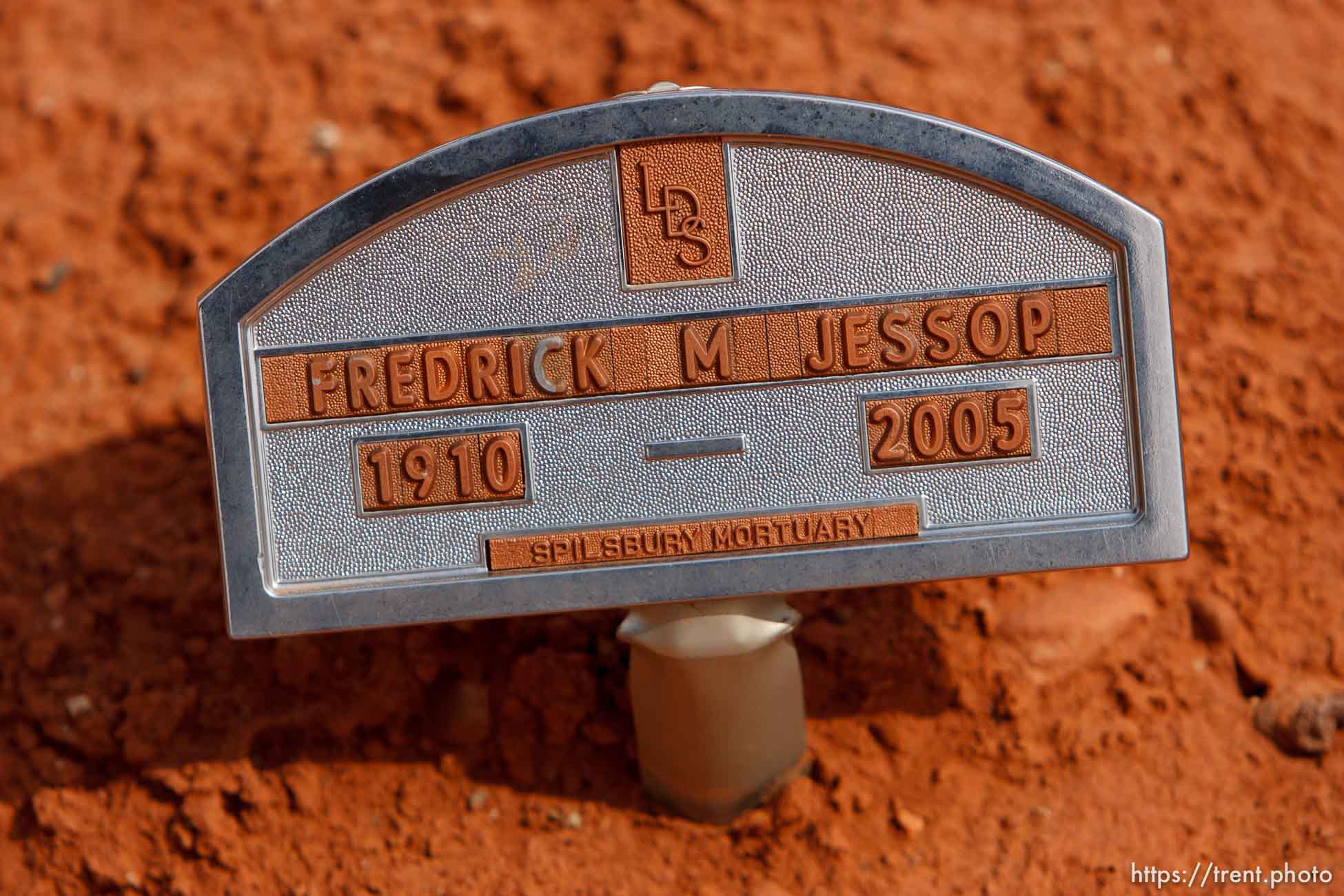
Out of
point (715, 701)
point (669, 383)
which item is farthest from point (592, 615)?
point (669, 383)

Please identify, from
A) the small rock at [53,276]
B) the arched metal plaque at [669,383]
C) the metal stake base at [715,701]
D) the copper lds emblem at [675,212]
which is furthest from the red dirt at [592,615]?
the copper lds emblem at [675,212]

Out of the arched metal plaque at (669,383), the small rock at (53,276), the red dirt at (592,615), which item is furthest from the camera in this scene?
the small rock at (53,276)

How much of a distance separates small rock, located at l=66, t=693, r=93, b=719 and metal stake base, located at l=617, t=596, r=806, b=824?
148 cm

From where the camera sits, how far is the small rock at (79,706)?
3.08m

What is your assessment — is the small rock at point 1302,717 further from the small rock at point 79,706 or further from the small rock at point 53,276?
the small rock at point 53,276

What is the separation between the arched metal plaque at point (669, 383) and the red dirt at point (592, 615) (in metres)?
0.75

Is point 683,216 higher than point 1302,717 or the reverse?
higher

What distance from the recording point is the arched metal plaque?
2.46 m

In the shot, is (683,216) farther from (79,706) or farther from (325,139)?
(79,706)

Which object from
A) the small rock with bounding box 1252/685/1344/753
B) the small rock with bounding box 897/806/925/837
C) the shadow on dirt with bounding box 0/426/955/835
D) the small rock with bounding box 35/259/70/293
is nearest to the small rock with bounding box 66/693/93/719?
the shadow on dirt with bounding box 0/426/955/835

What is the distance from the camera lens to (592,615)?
10.7ft

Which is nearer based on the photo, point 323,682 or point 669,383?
point 669,383

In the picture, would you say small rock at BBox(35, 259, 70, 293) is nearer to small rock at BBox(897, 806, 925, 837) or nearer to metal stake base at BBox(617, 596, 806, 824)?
metal stake base at BBox(617, 596, 806, 824)

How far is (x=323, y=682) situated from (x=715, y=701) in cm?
113
